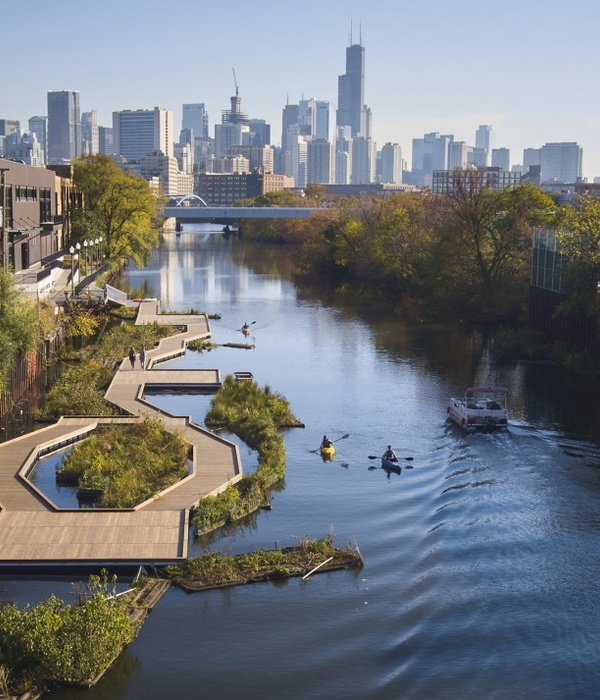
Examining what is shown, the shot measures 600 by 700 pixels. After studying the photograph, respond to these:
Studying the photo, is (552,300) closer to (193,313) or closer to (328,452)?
(193,313)

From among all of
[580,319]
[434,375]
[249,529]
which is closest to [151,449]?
[249,529]

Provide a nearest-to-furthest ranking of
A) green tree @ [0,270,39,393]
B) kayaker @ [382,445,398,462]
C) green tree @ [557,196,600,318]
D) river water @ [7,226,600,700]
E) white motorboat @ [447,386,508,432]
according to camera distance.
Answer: river water @ [7,226,600,700] → kayaker @ [382,445,398,462] → green tree @ [0,270,39,393] → white motorboat @ [447,386,508,432] → green tree @ [557,196,600,318]

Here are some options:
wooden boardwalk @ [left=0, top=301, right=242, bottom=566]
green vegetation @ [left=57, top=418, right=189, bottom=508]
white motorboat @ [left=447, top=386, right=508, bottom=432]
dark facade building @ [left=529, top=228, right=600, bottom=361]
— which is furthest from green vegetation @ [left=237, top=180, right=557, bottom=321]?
green vegetation @ [left=57, top=418, right=189, bottom=508]

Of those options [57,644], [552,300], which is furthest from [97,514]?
[552,300]

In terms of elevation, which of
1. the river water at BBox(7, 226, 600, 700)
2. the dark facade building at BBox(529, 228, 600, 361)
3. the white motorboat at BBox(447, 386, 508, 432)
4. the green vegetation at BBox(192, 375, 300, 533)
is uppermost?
the dark facade building at BBox(529, 228, 600, 361)

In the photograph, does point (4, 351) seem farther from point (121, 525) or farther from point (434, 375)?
point (434, 375)

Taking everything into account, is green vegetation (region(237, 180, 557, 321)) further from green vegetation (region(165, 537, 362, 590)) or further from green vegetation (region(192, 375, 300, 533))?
green vegetation (region(165, 537, 362, 590))

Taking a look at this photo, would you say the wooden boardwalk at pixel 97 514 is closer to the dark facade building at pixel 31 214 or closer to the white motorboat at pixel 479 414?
the white motorboat at pixel 479 414
